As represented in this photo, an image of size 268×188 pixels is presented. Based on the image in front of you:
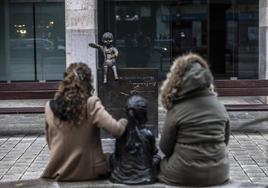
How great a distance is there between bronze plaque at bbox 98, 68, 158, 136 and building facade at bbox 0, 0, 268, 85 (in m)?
9.31

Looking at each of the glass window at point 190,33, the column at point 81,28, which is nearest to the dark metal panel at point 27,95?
the column at point 81,28

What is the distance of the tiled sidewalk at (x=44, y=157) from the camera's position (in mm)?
7840

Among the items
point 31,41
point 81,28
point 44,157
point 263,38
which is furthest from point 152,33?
point 44,157

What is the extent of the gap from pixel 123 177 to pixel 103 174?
0.24 m

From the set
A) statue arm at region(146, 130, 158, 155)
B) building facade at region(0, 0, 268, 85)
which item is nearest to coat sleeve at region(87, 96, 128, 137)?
statue arm at region(146, 130, 158, 155)

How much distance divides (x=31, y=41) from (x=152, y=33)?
3.78m

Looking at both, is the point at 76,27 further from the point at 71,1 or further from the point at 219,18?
the point at 219,18

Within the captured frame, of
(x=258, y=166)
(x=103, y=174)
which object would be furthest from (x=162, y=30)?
(x=103, y=174)

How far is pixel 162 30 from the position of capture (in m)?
19.3

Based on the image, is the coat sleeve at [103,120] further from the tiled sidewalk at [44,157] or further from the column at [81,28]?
the column at [81,28]

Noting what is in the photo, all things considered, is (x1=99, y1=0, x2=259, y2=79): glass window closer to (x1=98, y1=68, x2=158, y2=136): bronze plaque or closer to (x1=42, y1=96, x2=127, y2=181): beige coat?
(x1=98, y1=68, x2=158, y2=136): bronze plaque

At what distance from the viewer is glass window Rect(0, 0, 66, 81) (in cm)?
1945

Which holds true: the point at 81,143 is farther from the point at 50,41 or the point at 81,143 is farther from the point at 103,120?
the point at 50,41

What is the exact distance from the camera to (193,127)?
492 centimetres
